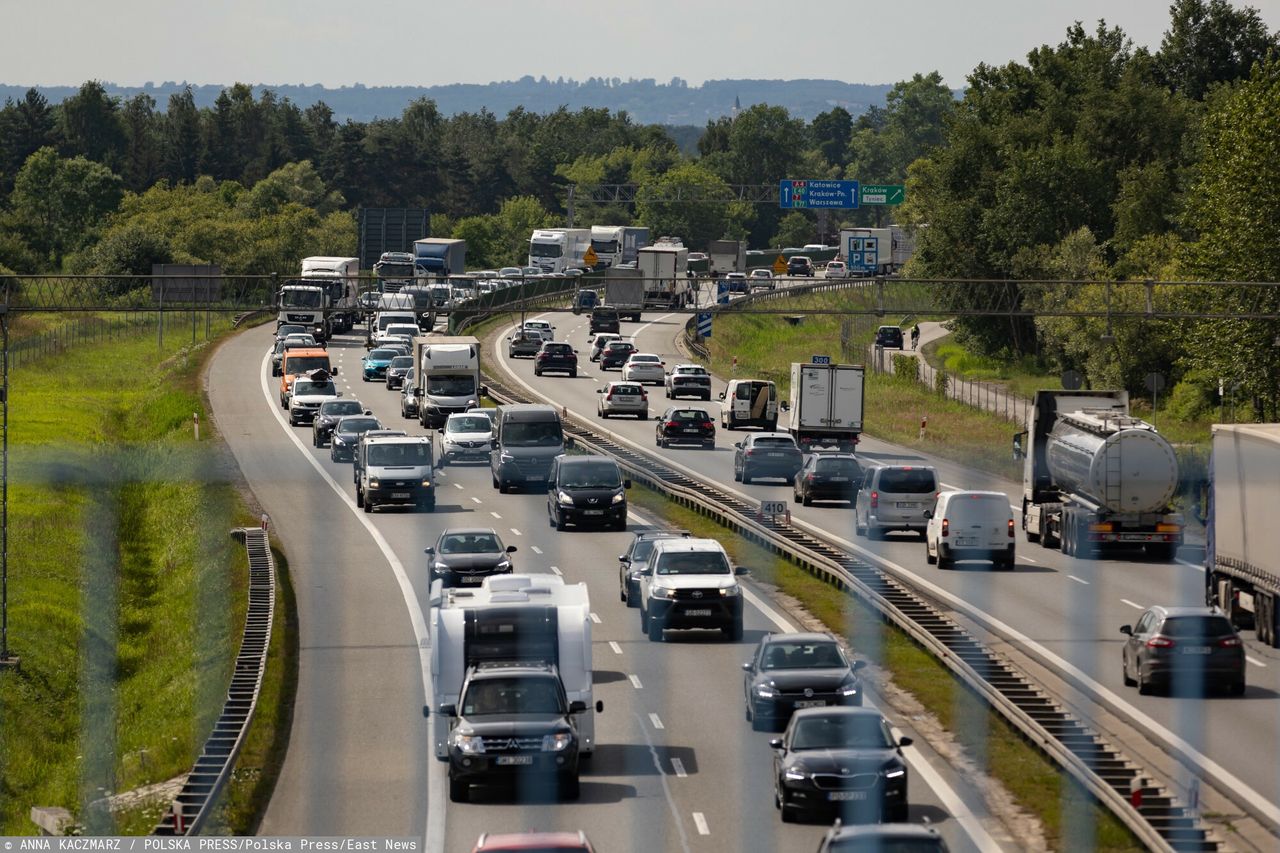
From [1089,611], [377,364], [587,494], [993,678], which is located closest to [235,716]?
[993,678]

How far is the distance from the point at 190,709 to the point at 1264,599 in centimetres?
1887

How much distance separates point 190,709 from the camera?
3772 centimetres

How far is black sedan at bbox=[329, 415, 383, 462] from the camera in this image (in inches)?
2739

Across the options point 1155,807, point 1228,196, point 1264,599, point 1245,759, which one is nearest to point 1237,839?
point 1155,807

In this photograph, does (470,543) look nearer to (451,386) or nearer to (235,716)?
(235,716)

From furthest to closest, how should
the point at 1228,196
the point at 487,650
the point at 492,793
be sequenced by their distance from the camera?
the point at 1228,196 → the point at 487,650 → the point at 492,793

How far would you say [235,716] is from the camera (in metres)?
30.3

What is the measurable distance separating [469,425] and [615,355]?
40535 mm

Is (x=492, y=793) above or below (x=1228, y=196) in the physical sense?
below

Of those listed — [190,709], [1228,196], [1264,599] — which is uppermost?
[1228,196]

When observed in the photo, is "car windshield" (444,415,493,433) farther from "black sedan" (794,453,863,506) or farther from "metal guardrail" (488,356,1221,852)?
"black sedan" (794,453,863,506)

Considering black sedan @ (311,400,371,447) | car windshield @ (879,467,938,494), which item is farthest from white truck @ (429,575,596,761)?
black sedan @ (311,400,371,447)

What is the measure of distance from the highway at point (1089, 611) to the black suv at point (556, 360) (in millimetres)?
31394

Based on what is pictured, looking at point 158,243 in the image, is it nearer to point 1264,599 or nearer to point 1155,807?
point 1264,599
